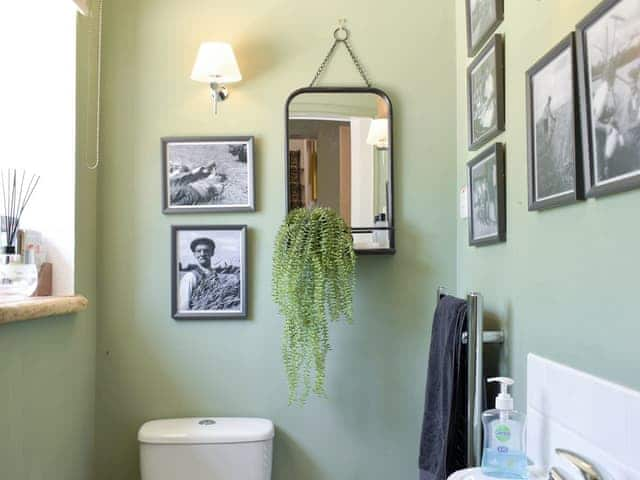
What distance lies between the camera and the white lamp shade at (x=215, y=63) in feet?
6.76

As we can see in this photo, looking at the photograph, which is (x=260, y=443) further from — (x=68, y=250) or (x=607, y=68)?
(x=607, y=68)

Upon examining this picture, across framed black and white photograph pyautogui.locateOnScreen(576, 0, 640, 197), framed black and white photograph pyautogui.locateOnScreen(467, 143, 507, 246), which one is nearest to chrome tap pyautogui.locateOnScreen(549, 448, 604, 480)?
framed black and white photograph pyautogui.locateOnScreen(576, 0, 640, 197)

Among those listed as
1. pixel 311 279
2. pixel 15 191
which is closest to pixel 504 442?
pixel 311 279

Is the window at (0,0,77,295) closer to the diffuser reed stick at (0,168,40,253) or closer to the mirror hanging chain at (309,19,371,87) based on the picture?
the diffuser reed stick at (0,168,40,253)

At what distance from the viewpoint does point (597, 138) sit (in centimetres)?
110

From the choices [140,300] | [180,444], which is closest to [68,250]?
[140,300]

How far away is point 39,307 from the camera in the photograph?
5.64ft

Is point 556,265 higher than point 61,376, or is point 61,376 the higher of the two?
point 556,265

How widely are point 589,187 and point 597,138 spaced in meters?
0.08

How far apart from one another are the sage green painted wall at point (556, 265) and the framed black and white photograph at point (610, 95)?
0.13ft

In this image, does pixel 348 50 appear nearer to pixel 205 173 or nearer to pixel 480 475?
pixel 205 173

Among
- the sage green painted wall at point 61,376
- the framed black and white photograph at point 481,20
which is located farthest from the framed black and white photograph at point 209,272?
the framed black and white photograph at point 481,20

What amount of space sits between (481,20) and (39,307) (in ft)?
4.57

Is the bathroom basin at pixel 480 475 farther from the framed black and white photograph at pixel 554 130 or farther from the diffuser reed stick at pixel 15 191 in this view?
the diffuser reed stick at pixel 15 191
